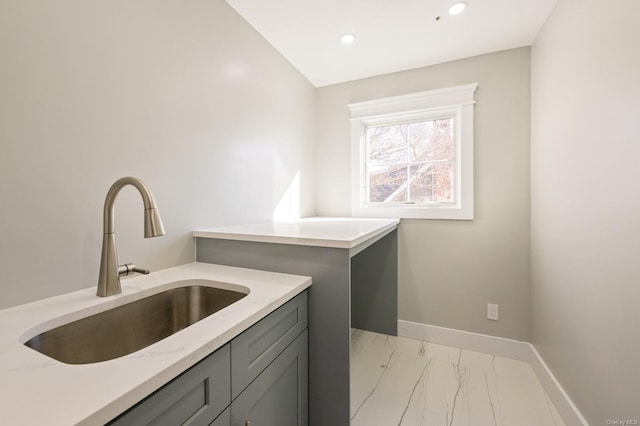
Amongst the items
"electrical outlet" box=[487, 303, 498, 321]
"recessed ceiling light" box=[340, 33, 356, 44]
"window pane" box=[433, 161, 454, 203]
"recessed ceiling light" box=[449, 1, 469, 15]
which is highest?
"recessed ceiling light" box=[340, 33, 356, 44]

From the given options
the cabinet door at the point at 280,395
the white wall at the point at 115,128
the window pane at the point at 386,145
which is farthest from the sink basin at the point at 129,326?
the window pane at the point at 386,145

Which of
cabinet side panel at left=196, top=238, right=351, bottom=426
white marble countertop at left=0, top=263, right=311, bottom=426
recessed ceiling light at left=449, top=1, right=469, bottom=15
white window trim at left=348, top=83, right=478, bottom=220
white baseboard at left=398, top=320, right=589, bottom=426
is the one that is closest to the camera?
white marble countertop at left=0, top=263, right=311, bottom=426

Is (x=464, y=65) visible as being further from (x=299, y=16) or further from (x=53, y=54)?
(x=53, y=54)

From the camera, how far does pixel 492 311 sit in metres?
2.06

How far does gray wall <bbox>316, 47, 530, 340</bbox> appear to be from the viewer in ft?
6.47

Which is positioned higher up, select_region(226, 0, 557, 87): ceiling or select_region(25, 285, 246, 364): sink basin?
select_region(226, 0, 557, 87): ceiling

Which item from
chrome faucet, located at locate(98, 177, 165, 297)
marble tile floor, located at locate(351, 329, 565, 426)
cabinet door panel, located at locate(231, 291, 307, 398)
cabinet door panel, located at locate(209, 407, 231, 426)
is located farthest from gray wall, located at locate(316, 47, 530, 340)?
chrome faucet, located at locate(98, 177, 165, 297)

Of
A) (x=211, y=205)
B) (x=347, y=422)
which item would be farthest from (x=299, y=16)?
(x=347, y=422)

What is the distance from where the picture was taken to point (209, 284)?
110cm

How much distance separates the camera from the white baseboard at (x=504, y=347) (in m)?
1.40

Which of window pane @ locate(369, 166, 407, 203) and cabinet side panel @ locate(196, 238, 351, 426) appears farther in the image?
window pane @ locate(369, 166, 407, 203)

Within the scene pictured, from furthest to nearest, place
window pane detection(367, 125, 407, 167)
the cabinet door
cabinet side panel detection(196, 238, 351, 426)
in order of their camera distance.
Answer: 1. window pane detection(367, 125, 407, 167)
2. cabinet side panel detection(196, 238, 351, 426)
3. the cabinet door

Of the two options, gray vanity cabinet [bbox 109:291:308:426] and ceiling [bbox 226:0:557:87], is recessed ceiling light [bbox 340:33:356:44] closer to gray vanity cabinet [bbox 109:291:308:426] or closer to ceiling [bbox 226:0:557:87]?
ceiling [bbox 226:0:557:87]

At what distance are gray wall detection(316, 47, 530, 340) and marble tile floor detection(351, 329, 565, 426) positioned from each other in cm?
28
